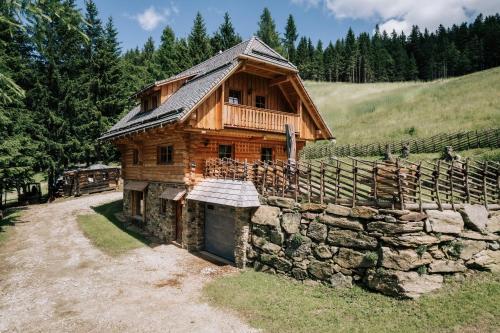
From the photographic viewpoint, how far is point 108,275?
499 inches

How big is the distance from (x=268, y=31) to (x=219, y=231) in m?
65.9

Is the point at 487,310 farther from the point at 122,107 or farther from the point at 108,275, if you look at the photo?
the point at 122,107

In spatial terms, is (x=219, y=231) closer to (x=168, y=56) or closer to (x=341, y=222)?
(x=341, y=222)

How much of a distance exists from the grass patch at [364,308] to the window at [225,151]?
796 cm

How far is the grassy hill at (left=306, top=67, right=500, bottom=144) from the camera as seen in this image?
3778 cm

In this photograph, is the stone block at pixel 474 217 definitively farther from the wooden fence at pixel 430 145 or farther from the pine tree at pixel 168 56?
the pine tree at pixel 168 56

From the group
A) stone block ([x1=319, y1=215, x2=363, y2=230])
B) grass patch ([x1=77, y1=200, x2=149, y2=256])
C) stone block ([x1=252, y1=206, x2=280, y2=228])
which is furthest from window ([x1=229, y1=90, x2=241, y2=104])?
grass patch ([x1=77, y1=200, x2=149, y2=256])

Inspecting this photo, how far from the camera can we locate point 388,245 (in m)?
9.38

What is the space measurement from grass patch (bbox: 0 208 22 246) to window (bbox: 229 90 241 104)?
15.0 m

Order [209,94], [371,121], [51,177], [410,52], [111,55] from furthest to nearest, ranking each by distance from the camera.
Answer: [410,52]
[371,121]
[111,55]
[51,177]
[209,94]

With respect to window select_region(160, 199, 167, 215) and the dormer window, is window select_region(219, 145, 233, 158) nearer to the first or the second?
window select_region(160, 199, 167, 215)

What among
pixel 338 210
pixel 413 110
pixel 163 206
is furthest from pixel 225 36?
pixel 338 210

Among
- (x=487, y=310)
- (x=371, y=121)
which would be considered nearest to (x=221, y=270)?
(x=487, y=310)

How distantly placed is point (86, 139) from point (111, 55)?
11377mm
